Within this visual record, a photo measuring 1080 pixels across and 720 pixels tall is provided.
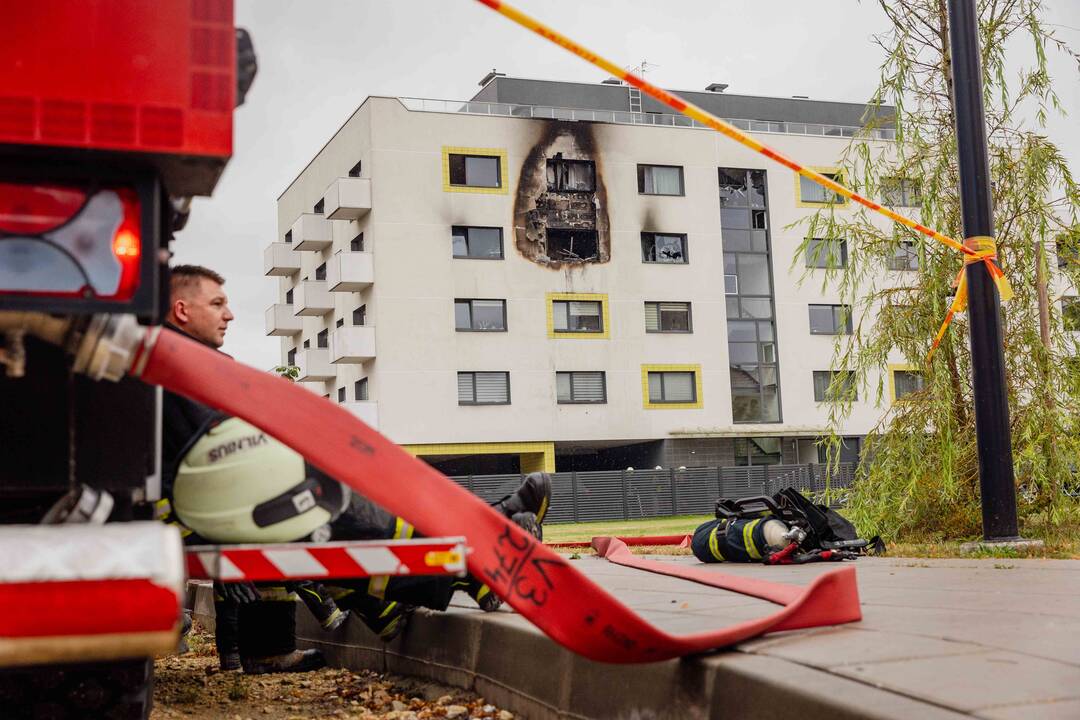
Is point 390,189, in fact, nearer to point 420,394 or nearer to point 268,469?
point 420,394

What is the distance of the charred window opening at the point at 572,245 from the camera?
44.7 meters

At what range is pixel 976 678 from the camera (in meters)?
2.78

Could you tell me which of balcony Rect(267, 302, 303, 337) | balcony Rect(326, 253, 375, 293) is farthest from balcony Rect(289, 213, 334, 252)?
balcony Rect(267, 302, 303, 337)

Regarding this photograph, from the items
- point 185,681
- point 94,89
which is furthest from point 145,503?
point 185,681

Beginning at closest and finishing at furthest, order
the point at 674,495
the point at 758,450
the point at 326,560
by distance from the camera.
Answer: the point at 326,560 < the point at 674,495 < the point at 758,450

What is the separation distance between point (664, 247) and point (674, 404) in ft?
20.3

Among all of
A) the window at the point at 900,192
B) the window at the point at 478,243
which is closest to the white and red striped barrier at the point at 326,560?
the window at the point at 900,192

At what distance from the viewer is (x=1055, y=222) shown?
11.0 meters

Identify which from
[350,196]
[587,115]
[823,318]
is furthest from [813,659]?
[823,318]

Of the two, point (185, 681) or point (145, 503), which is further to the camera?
point (185, 681)

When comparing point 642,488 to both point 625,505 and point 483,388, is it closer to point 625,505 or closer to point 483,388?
point 625,505

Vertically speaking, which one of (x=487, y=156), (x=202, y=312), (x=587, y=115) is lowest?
(x=202, y=312)

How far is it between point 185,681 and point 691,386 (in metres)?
41.6

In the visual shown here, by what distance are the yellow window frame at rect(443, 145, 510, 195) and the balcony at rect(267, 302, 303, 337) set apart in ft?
49.2
